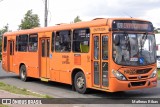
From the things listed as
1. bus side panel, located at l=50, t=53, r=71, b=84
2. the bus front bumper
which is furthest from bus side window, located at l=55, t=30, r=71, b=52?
the bus front bumper

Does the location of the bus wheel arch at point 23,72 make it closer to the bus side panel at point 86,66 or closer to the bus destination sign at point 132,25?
the bus side panel at point 86,66

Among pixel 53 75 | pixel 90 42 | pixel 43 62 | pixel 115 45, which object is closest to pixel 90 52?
pixel 90 42

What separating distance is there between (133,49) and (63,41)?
3808 millimetres

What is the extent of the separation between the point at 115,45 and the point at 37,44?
257 inches

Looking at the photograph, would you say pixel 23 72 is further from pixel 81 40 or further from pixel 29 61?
pixel 81 40

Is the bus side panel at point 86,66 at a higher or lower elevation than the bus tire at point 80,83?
higher

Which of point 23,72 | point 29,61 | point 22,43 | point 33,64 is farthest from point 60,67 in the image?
point 22,43

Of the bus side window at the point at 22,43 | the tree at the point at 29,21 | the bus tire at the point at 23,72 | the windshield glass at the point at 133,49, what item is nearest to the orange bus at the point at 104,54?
the windshield glass at the point at 133,49

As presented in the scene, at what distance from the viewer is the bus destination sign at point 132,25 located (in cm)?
1273

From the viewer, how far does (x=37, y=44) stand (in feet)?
59.4

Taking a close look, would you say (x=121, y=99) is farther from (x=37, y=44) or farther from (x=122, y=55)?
(x=37, y=44)

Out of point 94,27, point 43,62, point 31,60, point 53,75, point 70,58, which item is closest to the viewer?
point 94,27

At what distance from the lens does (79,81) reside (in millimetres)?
14398

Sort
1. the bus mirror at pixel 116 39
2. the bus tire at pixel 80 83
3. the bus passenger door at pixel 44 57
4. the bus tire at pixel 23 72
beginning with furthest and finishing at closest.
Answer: the bus tire at pixel 23 72 → the bus passenger door at pixel 44 57 → the bus tire at pixel 80 83 → the bus mirror at pixel 116 39
